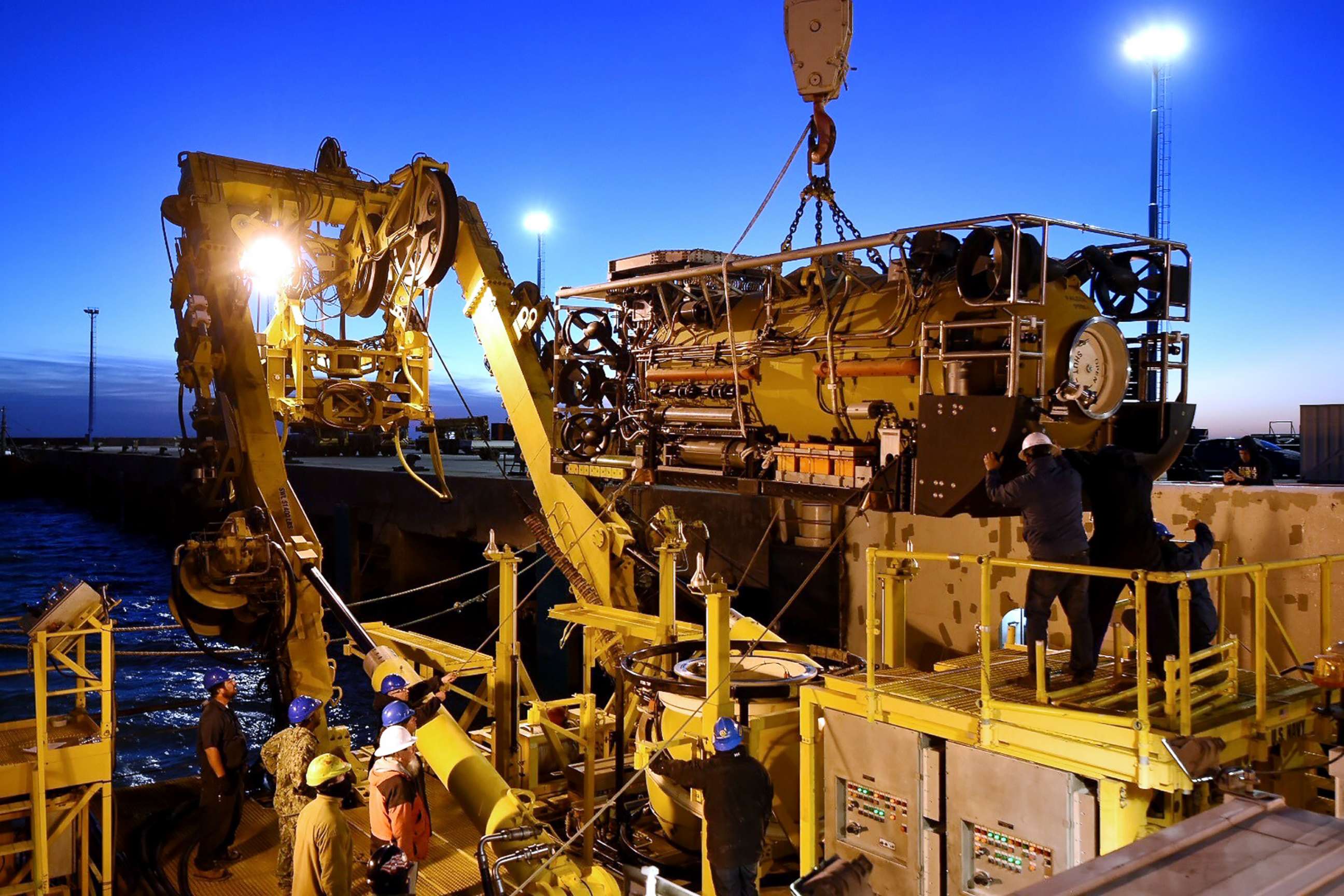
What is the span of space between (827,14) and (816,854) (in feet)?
20.9

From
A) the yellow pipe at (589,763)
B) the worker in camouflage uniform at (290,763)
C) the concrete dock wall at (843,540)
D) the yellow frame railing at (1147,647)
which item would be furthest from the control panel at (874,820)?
the worker in camouflage uniform at (290,763)

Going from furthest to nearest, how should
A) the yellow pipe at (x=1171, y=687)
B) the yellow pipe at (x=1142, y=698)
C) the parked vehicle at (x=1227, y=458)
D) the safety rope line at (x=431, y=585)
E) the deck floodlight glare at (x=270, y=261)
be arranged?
the parked vehicle at (x=1227, y=458) → the deck floodlight glare at (x=270, y=261) → the safety rope line at (x=431, y=585) → the yellow pipe at (x=1171, y=687) → the yellow pipe at (x=1142, y=698)

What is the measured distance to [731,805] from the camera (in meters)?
6.27

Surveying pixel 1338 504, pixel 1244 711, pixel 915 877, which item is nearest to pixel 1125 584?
pixel 1244 711

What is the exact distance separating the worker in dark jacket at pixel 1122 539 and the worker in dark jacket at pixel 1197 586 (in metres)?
0.42

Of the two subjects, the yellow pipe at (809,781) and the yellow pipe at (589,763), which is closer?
the yellow pipe at (809,781)

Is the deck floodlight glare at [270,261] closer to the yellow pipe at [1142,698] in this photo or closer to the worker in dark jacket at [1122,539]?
the worker in dark jacket at [1122,539]

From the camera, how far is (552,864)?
5730 millimetres

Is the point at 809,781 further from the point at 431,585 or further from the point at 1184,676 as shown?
the point at 431,585

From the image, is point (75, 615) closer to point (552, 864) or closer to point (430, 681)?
point (430, 681)

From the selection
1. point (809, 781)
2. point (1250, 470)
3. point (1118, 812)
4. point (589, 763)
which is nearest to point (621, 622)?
point (589, 763)

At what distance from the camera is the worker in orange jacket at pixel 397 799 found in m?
6.20

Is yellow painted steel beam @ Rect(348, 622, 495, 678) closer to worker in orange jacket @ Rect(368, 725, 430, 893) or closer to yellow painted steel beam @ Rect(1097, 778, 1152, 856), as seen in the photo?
worker in orange jacket @ Rect(368, 725, 430, 893)

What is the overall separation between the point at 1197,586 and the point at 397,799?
561cm
